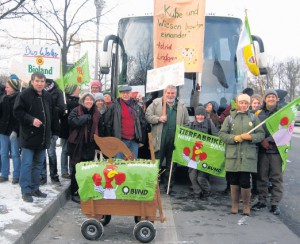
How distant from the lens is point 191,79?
8.99 m

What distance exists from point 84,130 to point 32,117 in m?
0.95

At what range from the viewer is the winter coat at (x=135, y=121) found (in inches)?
285

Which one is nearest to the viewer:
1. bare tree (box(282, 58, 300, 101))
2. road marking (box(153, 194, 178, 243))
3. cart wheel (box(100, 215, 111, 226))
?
road marking (box(153, 194, 178, 243))

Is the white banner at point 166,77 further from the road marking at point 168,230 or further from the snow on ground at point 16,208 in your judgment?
the snow on ground at point 16,208

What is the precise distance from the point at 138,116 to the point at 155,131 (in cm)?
57

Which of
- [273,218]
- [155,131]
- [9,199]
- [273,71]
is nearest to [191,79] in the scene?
[155,131]

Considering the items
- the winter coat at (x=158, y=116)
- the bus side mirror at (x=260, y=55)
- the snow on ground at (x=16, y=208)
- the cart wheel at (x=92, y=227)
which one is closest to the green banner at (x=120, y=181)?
the cart wheel at (x=92, y=227)

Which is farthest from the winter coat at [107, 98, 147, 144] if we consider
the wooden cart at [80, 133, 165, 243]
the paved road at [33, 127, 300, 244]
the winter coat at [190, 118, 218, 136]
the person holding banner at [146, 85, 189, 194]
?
the wooden cart at [80, 133, 165, 243]

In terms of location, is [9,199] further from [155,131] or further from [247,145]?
[247,145]

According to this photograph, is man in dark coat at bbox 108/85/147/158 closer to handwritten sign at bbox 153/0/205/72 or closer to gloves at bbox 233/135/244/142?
handwritten sign at bbox 153/0/205/72

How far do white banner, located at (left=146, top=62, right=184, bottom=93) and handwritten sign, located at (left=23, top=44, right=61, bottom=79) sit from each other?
1658 millimetres

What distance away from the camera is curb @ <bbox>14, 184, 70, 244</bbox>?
4993 mm

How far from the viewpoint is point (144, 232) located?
5.35 meters

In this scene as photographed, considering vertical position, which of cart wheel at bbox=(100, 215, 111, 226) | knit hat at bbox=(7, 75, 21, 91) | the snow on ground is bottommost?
cart wheel at bbox=(100, 215, 111, 226)
